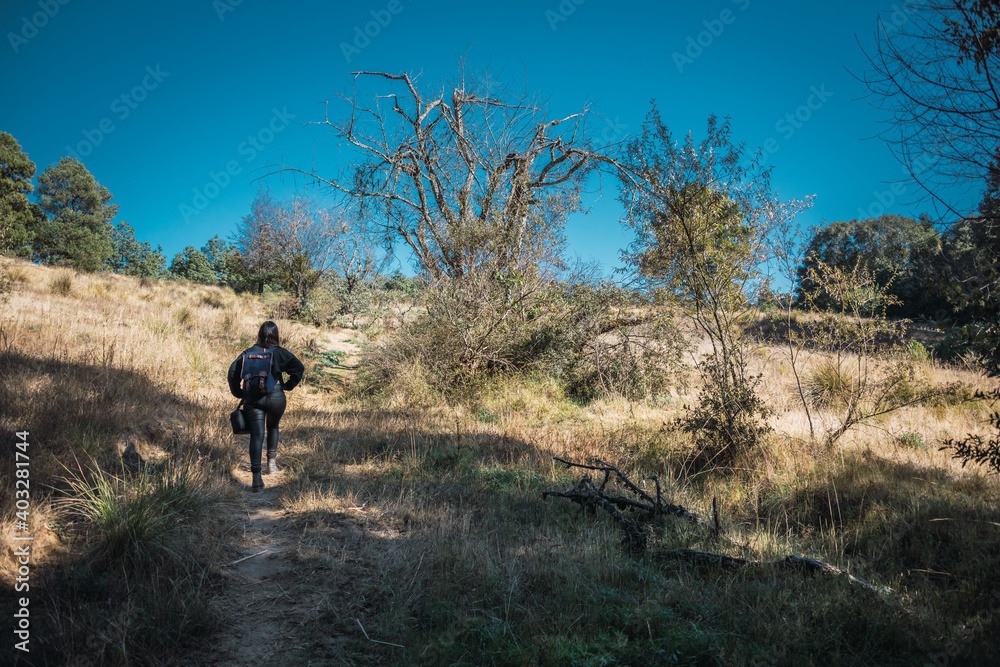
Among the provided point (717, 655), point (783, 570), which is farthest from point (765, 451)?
point (717, 655)

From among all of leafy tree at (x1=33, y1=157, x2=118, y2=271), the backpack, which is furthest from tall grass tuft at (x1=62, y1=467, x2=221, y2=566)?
leafy tree at (x1=33, y1=157, x2=118, y2=271)

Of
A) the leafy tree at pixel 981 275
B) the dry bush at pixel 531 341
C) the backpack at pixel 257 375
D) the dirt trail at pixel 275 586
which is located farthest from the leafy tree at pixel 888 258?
the backpack at pixel 257 375

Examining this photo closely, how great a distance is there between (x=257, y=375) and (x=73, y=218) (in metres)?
43.9

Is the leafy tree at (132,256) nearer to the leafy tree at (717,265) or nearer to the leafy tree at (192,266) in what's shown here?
the leafy tree at (192,266)

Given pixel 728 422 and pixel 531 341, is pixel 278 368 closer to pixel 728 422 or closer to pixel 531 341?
pixel 531 341

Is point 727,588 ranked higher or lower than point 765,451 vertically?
lower

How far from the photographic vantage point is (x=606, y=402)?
28.0ft

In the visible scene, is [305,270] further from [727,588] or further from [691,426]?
[727,588]

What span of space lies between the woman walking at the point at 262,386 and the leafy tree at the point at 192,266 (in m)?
50.8

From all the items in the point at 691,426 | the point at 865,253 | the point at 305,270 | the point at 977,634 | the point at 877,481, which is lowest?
the point at 977,634

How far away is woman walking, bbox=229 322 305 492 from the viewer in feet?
16.6

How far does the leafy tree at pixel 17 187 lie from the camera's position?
2825cm

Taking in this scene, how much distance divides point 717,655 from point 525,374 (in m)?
7.23

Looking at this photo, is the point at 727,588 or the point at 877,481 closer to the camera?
the point at 727,588
